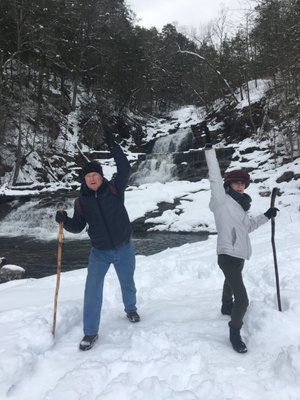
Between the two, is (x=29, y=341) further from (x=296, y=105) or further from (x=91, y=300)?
(x=296, y=105)

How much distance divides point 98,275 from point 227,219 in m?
1.46

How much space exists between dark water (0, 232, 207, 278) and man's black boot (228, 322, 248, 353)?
750cm

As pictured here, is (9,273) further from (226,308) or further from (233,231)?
(233,231)

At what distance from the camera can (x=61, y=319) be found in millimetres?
4059

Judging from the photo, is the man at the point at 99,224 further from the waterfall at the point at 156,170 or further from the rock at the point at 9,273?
the waterfall at the point at 156,170

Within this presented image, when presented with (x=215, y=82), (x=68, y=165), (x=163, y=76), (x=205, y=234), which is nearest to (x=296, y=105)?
(x=205, y=234)

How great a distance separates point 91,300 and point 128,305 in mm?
599

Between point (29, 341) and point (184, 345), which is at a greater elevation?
point (29, 341)

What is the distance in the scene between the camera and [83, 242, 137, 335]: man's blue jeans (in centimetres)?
378

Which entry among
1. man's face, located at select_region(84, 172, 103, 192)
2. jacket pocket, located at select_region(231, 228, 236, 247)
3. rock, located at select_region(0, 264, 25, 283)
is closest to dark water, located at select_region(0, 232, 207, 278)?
rock, located at select_region(0, 264, 25, 283)

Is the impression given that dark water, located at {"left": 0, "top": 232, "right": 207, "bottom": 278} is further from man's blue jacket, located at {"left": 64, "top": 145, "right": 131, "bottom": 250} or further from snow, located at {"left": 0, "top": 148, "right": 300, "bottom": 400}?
man's blue jacket, located at {"left": 64, "top": 145, "right": 131, "bottom": 250}

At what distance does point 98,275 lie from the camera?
386cm

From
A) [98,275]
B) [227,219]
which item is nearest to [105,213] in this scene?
[98,275]

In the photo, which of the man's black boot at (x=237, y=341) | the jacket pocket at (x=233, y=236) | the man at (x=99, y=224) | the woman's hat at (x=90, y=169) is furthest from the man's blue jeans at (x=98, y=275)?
the man's black boot at (x=237, y=341)
